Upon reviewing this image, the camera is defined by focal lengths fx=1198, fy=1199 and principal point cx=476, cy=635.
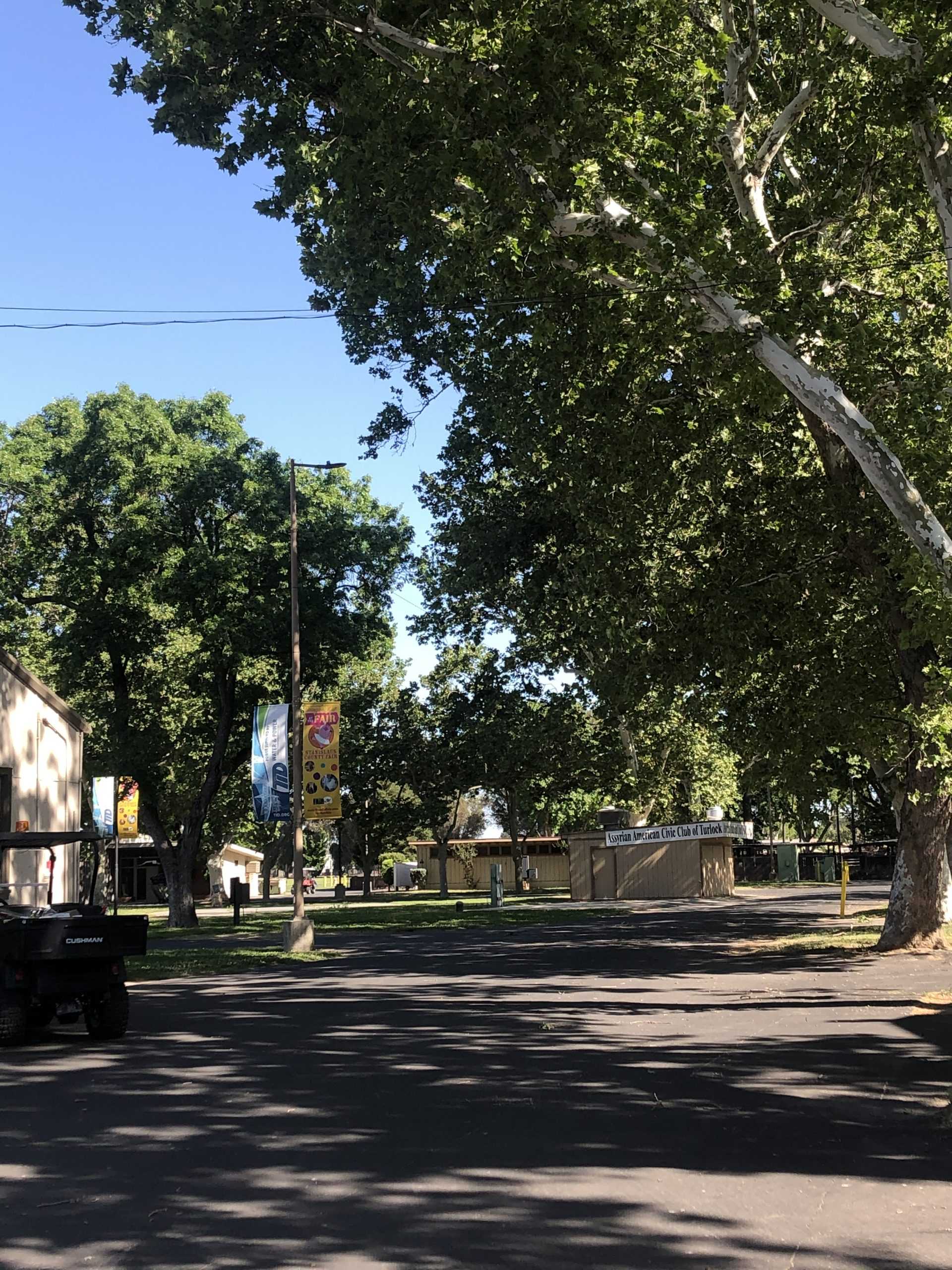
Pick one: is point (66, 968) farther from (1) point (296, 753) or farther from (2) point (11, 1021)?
(1) point (296, 753)

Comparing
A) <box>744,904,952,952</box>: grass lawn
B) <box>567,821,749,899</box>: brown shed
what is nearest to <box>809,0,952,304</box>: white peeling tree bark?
<box>744,904,952,952</box>: grass lawn

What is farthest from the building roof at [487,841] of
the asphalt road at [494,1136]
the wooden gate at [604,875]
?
the asphalt road at [494,1136]

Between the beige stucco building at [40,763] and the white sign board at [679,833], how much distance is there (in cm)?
2298

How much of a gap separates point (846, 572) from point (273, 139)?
11.3m

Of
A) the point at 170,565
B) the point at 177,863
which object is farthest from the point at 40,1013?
the point at 177,863

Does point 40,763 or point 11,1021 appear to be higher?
point 40,763

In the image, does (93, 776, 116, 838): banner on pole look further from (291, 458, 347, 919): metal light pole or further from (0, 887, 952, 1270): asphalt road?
(0, 887, 952, 1270): asphalt road

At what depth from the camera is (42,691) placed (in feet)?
80.0

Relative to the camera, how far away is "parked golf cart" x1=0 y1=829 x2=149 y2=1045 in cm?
1197

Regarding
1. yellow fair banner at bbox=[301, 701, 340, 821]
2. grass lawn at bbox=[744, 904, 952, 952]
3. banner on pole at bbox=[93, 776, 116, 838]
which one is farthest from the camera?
banner on pole at bbox=[93, 776, 116, 838]

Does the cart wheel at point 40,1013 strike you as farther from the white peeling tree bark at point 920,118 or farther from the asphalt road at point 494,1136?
the white peeling tree bark at point 920,118

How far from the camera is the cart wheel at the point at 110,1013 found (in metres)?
12.5

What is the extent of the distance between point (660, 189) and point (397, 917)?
28.9 meters

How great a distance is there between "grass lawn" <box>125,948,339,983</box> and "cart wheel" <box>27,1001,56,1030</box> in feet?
20.3
